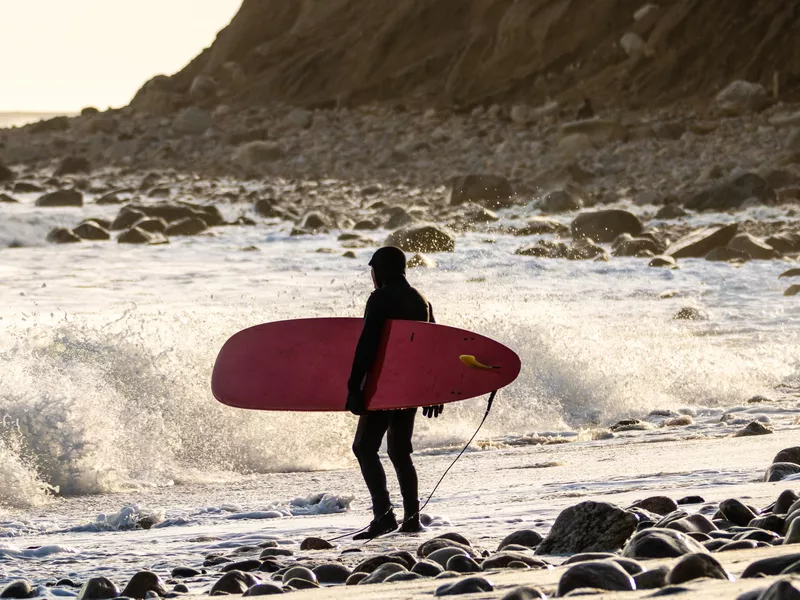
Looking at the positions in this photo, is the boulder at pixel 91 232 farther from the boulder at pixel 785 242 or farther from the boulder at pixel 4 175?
the boulder at pixel 4 175

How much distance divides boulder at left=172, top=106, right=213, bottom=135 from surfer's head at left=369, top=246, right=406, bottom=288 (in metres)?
38.8

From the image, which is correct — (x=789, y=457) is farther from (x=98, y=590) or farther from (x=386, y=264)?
(x=98, y=590)

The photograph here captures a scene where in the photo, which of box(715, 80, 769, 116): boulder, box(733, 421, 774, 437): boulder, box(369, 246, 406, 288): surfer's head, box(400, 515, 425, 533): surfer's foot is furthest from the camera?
box(715, 80, 769, 116): boulder

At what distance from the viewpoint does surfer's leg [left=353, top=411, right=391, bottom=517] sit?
5.16m

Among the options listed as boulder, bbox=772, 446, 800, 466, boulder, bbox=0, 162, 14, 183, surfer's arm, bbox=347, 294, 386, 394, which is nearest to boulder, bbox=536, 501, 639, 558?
surfer's arm, bbox=347, 294, 386, 394

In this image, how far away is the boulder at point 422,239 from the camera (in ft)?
61.7

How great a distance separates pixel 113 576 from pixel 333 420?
11.6ft

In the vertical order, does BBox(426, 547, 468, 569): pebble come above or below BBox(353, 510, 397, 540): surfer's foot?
above

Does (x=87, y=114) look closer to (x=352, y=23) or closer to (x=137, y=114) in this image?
(x=137, y=114)

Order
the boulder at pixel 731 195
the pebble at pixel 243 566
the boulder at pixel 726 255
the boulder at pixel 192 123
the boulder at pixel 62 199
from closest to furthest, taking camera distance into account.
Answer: the pebble at pixel 243 566
the boulder at pixel 726 255
the boulder at pixel 731 195
the boulder at pixel 62 199
the boulder at pixel 192 123

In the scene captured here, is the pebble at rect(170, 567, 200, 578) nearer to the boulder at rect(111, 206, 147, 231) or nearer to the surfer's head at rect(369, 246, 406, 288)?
the surfer's head at rect(369, 246, 406, 288)

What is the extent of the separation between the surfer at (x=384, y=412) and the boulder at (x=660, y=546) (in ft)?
5.12

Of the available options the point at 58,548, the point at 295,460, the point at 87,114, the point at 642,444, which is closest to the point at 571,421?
the point at 642,444

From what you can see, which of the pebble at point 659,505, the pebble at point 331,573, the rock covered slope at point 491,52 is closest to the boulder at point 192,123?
the rock covered slope at point 491,52
